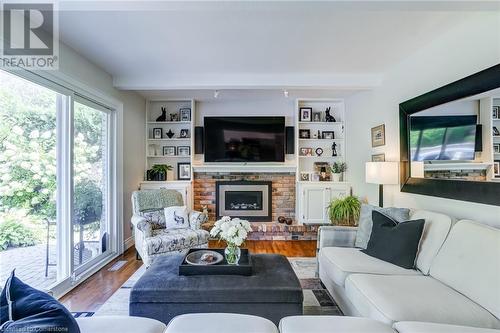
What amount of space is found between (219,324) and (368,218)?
2.02 meters

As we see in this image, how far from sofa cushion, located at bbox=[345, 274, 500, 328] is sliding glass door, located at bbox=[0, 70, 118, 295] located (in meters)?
2.76

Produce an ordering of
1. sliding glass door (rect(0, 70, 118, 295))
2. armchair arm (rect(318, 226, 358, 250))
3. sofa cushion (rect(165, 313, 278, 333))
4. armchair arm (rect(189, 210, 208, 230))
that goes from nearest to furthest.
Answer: sofa cushion (rect(165, 313, 278, 333))
sliding glass door (rect(0, 70, 118, 295))
armchair arm (rect(318, 226, 358, 250))
armchair arm (rect(189, 210, 208, 230))

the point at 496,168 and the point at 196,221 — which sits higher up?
the point at 496,168

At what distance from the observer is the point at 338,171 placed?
15.3 ft

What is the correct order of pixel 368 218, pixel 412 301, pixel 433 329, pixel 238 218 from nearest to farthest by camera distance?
pixel 433 329, pixel 412 301, pixel 368 218, pixel 238 218

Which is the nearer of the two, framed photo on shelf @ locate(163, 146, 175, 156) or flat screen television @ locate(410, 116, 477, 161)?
flat screen television @ locate(410, 116, 477, 161)

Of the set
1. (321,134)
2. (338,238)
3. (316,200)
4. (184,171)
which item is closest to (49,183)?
(184,171)

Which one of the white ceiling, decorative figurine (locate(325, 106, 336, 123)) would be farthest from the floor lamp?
decorative figurine (locate(325, 106, 336, 123))

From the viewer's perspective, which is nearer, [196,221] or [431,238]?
[431,238]

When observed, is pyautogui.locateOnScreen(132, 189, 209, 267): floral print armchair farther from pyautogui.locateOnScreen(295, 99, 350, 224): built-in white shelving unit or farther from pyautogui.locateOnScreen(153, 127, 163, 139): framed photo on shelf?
pyautogui.locateOnScreen(295, 99, 350, 224): built-in white shelving unit

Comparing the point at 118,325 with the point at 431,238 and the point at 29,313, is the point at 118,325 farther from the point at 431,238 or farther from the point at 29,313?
the point at 431,238

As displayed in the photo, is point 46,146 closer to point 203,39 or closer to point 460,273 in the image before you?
point 203,39

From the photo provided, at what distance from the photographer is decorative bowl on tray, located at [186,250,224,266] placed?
2.21 metres

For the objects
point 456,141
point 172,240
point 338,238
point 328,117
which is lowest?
point 172,240
